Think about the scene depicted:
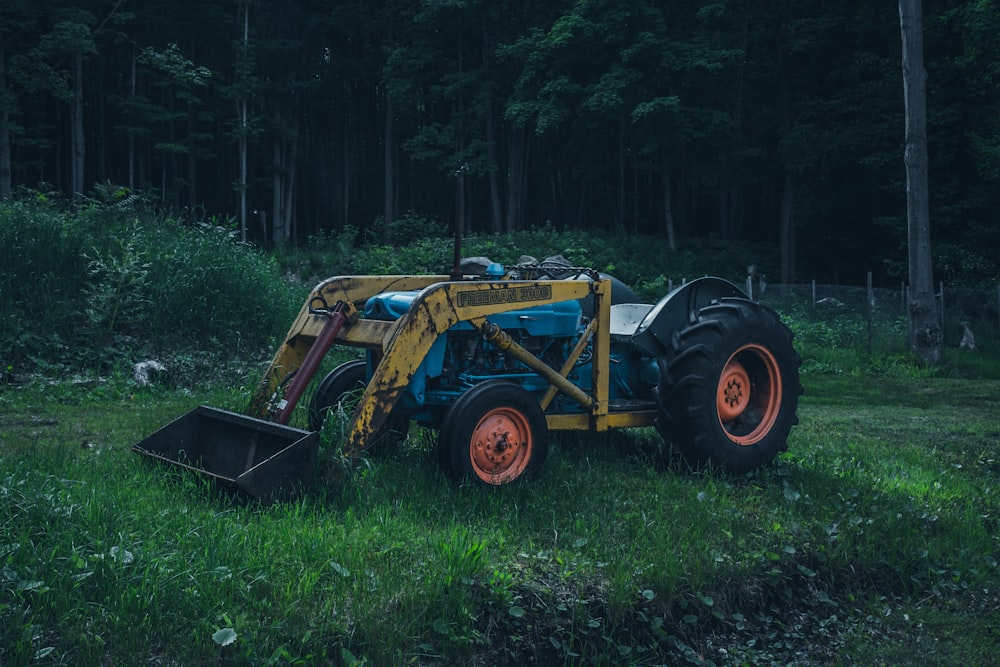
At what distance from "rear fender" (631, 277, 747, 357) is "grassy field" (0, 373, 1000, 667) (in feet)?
2.89

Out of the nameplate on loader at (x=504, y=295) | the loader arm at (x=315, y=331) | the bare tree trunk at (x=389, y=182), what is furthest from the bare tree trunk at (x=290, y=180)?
the nameplate on loader at (x=504, y=295)

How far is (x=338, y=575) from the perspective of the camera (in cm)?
407

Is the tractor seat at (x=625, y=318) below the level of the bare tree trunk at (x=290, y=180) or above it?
below

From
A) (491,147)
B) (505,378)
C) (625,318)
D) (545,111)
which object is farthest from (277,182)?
(505,378)

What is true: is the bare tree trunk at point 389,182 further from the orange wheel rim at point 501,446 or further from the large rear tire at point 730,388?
the orange wheel rim at point 501,446

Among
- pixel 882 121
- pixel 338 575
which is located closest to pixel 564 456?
pixel 338 575

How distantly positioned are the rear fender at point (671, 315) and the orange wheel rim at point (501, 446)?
1.48m

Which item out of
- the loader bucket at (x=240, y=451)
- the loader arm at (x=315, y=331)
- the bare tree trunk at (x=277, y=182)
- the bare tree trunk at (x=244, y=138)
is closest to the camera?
the loader bucket at (x=240, y=451)

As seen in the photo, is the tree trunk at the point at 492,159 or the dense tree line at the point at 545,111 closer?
the dense tree line at the point at 545,111

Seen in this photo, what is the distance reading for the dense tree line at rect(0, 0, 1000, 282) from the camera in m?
25.6

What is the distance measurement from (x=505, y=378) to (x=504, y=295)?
642mm

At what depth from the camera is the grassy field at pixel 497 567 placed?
365 centimetres

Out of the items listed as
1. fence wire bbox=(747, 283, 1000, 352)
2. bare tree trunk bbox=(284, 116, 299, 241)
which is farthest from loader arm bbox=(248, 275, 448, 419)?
bare tree trunk bbox=(284, 116, 299, 241)

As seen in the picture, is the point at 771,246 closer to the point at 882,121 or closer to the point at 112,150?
the point at 882,121
